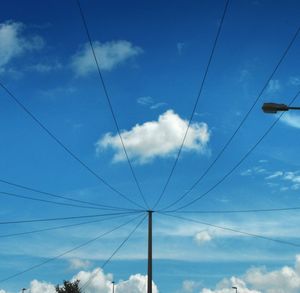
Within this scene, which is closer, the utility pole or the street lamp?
the street lamp

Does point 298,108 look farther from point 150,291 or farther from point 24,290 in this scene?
point 24,290

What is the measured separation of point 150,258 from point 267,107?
21832 mm

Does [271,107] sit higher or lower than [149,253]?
lower

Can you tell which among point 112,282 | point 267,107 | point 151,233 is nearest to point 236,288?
point 112,282

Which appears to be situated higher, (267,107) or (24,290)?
(24,290)

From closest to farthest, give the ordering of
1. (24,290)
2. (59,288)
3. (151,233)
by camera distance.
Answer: (151,233) < (59,288) < (24,290)

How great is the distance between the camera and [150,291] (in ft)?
107

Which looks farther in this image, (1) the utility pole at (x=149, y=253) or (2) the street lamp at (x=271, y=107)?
(1) the utility pole at (x=149, y=253)

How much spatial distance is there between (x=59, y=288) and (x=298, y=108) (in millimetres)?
59896

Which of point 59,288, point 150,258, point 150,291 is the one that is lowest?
point 150,291

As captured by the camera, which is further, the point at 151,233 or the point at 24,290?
the point at 24,290

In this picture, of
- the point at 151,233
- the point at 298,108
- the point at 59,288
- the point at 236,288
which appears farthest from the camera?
the point at 236,288

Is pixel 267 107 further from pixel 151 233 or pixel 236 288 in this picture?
pixel 236 288

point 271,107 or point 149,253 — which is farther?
point 149,253
